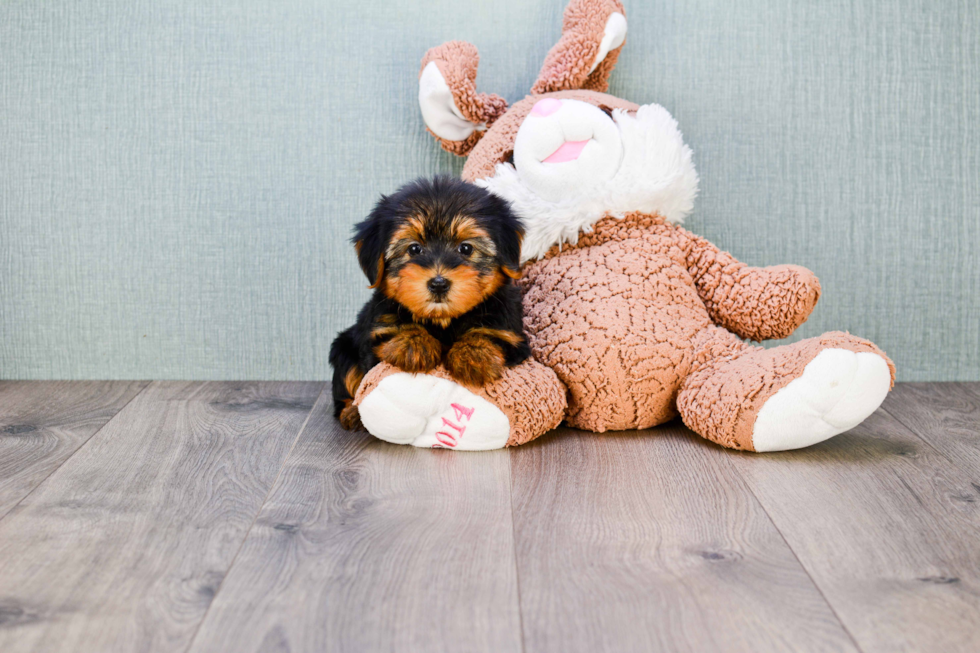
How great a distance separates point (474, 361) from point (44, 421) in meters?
1.24

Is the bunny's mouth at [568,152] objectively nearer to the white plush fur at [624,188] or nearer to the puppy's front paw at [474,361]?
the white plush fur at [624,188]

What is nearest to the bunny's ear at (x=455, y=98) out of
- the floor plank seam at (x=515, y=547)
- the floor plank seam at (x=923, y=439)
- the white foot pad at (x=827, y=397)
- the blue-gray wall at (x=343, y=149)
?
the blue-gray wall at (x=343, y=149)

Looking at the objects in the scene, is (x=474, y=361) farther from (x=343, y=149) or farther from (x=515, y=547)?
(x=343, y=149)

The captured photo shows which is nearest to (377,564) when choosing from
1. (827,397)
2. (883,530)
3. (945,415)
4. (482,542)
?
(482,542)

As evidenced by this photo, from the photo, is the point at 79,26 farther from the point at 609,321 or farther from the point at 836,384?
the point at 836,384

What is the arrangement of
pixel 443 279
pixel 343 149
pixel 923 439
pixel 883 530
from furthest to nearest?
pixel 343 149
pixel 923 439
pixel 443 279
pixel 883 530

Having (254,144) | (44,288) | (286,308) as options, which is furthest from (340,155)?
(44,288)

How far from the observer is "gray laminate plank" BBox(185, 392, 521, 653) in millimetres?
1093

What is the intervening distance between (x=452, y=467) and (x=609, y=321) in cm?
54

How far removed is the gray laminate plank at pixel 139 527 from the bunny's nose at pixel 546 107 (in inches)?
40.7

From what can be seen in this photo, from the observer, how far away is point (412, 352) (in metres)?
1.75

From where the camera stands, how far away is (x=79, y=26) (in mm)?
2418

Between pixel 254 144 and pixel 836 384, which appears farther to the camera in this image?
pixel 254 144

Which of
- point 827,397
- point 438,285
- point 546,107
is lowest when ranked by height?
point 827,397
